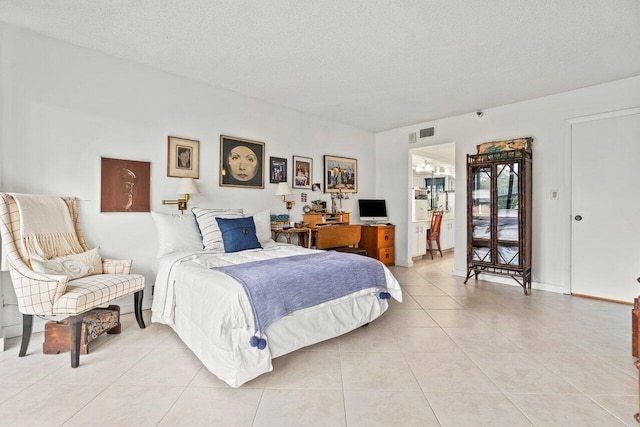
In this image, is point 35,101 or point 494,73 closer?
point 35,101

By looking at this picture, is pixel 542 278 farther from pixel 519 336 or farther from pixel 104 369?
pixel 104 369

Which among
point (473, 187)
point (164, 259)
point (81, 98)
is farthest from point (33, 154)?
point (473, 187)

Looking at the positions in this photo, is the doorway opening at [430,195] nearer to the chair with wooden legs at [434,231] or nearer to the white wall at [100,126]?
the chair with wooden legs at [434,231]

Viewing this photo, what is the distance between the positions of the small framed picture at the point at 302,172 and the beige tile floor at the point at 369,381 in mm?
2490

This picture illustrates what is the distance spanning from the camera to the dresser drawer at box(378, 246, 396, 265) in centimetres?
516

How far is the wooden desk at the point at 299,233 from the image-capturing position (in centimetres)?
390

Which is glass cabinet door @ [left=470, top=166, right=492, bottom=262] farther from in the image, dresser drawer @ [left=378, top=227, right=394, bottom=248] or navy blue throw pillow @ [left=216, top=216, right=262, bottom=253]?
navy blue throw pillow @ [left=216, top=216, right=262, bottom=253]

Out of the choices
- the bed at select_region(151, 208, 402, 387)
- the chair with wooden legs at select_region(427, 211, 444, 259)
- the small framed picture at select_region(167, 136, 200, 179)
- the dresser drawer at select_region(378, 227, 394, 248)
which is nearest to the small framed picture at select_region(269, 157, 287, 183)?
the small framed picture at select_region(167, 136, 200, 179)

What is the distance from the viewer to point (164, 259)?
2.62m

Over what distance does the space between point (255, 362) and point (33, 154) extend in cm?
253

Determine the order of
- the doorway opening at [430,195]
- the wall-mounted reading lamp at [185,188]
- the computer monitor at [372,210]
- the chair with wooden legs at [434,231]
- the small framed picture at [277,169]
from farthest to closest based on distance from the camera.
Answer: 1. the chair with wooden legs at [434,231]
2. the doorway opening at [430,195]
3. the computer monitor at [372,210]
4. the small framed picture at [277,169]
5. the wall-mounted reading lamp at [185,188]

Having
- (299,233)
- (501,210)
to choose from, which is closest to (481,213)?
(501,210)

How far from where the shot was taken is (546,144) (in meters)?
3.86

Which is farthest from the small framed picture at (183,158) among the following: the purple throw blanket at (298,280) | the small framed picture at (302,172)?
the purple throw blanket at (298,280)
